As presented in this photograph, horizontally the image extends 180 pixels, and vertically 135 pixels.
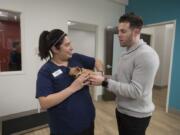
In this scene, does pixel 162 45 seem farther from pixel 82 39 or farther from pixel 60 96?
pixel 60 96

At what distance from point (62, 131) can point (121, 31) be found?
86 cm

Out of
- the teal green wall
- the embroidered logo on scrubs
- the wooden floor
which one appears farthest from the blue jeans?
the teal green wall

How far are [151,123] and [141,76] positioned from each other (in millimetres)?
2243

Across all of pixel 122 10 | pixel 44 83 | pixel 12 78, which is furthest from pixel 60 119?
pixel 122 10

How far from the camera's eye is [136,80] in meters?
1.09

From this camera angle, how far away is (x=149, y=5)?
3.85 meters

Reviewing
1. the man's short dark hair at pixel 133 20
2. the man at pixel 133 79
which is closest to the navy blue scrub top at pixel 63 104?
the man at pixel 133 79

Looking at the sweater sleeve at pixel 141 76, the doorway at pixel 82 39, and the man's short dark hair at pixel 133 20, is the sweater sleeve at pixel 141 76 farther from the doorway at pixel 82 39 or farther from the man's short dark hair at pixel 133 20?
the doorway at pixel 82 39

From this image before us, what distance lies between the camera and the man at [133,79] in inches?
42.5

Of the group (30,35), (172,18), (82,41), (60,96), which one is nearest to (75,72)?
(60,96)

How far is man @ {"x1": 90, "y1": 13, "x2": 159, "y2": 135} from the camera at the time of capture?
42.5 inches

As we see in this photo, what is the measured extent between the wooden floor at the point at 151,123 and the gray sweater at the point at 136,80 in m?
1.47

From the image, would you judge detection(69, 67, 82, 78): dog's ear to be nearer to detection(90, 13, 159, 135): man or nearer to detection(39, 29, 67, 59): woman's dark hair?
detection(90, 13, 159, 135): man

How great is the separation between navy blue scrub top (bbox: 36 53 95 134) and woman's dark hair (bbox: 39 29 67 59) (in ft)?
0.29
